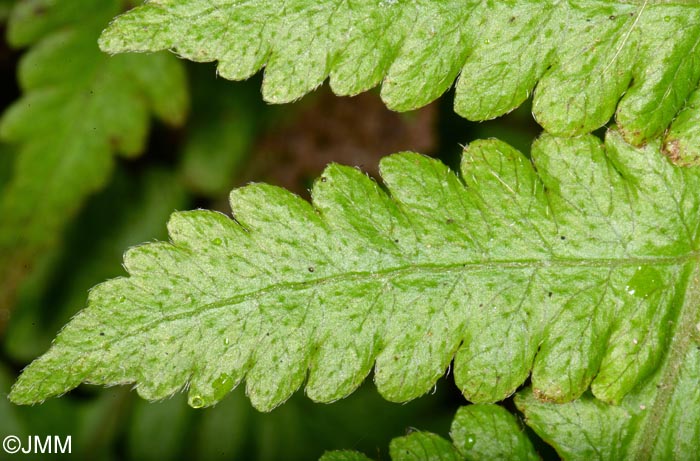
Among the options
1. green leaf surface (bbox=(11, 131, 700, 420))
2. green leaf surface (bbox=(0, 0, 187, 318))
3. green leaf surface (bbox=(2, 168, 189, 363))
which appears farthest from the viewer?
green leaf surface (bbox=(2, 168, 189, 363))

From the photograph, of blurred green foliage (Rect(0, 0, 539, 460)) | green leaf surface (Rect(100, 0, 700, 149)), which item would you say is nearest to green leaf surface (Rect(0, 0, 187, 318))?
blurred green foliage (Rect(0, 0, 539, 460))

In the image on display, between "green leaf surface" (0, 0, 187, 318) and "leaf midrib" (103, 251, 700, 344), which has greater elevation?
"green leaf surface" (0, 0, 187, 318)

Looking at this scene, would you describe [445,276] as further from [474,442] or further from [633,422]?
[633,422]

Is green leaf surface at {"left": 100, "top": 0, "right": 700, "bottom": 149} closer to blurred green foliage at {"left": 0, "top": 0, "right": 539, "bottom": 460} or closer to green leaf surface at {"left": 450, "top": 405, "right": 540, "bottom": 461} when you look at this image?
green leaf surface at {"left": 450, "top": 405, "right": 540, "bottom": 461}

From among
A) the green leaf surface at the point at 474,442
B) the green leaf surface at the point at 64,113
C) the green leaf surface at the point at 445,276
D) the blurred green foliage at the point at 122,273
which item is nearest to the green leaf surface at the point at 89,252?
the blurred green foliage at the point at 122,273

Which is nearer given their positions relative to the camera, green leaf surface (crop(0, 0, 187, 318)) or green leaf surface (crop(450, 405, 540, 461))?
green leaf surface (crop(450, 405, 540, 461))

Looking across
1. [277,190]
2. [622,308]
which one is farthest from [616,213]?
[277,190]
